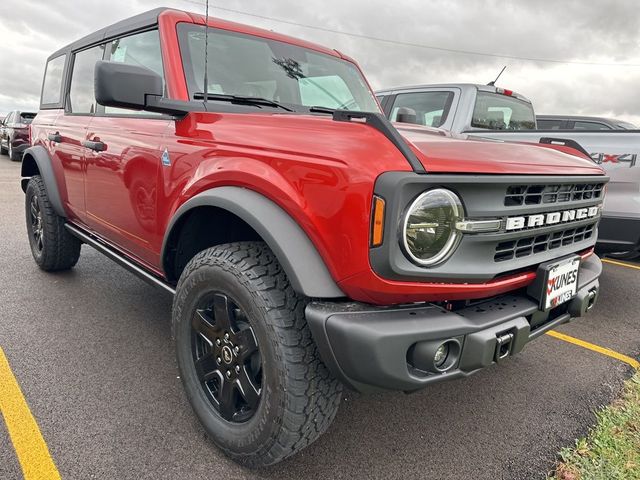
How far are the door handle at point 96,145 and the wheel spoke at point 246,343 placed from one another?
1647 millimetres

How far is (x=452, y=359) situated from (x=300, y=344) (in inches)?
20.6

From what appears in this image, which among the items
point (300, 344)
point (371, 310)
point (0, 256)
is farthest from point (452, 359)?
point (0, 256)

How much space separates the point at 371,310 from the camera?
1622 mm

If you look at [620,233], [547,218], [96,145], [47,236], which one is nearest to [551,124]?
[620,233]

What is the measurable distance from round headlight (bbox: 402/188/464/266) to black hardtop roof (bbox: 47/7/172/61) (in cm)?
188

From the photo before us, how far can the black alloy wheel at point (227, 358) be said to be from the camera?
193 cm

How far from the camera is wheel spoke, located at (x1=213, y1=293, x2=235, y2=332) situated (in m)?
1.96

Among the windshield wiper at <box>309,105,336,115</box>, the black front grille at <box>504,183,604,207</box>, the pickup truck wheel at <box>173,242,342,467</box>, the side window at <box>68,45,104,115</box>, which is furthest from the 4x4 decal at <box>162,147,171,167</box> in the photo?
the black front grille at <box>504,183,604,207</box>

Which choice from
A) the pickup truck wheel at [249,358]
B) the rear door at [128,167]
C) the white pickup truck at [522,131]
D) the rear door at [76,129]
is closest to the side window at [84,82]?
the rear door at [76,129]

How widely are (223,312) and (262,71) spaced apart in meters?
1.36

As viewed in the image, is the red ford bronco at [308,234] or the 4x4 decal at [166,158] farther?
the 4x4 decal at [166,158]

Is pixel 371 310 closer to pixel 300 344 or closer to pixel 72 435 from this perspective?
pixel 300 344

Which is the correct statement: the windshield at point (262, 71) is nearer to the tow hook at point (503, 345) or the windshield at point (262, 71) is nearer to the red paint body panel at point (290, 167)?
the red paint body panel at point (290, 167)

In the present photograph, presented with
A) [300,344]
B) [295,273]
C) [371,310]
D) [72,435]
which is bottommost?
[72,435]
